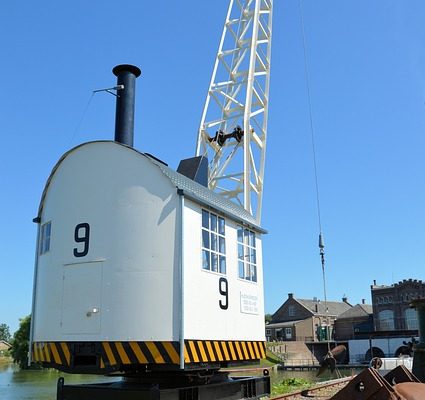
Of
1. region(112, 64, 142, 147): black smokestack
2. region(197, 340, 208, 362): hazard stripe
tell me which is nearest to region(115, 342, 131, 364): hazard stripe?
region(197, 340, 208, 362): hazard stripe

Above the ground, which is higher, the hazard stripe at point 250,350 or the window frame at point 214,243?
the window frame at point 214,243

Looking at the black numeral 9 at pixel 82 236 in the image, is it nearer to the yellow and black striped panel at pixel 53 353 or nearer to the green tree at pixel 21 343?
the yellow and black striped panel at pixel 53 353

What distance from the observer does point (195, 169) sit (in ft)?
35.4

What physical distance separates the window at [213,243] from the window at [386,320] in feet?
185

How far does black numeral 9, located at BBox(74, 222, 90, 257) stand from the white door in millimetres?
178

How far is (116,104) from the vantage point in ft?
32.1

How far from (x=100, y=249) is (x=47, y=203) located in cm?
166

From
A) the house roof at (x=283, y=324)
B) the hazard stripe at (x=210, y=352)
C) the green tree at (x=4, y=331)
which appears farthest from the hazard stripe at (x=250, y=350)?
the green tree at (x=4, y=331)

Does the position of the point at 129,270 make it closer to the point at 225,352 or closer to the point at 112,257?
the point at 112,257

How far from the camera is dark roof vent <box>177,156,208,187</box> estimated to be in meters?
10.8

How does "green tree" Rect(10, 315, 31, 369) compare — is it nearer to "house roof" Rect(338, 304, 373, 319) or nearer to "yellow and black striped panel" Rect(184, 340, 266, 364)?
"yellow and black striped panel" Rect(184, 340, 266, 364)

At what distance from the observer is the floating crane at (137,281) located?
679 cm

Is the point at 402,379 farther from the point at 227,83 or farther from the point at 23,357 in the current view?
the point at 23,357

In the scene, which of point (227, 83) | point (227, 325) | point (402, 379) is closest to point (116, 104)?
point (227, 325)
